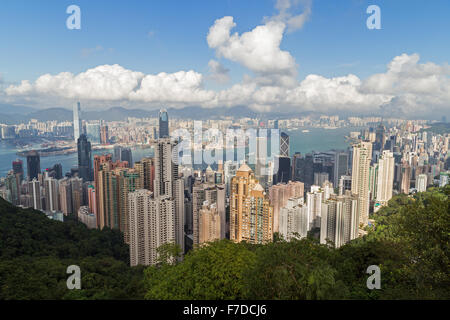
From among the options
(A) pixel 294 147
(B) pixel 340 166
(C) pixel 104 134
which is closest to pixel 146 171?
(C) pixel 104 134

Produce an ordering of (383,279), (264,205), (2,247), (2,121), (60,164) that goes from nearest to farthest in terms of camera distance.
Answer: (383,279) < (2,247) < (264,205) < (2,121) < (60,164)

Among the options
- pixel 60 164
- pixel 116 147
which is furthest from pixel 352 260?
pixel 60 164

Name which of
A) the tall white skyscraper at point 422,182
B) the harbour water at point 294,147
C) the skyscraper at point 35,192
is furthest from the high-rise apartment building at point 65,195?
the tall white skyscraper at point 422,182

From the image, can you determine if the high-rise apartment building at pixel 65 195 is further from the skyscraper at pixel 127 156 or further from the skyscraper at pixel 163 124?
the skyscraper at pixel 163 124

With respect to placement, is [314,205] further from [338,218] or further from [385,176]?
[385,176]

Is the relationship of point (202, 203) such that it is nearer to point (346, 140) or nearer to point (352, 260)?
point (346, 140)

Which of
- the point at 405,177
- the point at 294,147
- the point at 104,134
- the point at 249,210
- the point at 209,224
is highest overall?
the point at 104,134

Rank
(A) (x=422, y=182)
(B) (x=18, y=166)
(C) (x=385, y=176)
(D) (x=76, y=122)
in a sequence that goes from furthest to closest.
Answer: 1. (A) (x=422, y=182)
2. (C) (x=385, y=176)
3. (B) (x=18, y=166)
4. (D) (x=76, y=122)
